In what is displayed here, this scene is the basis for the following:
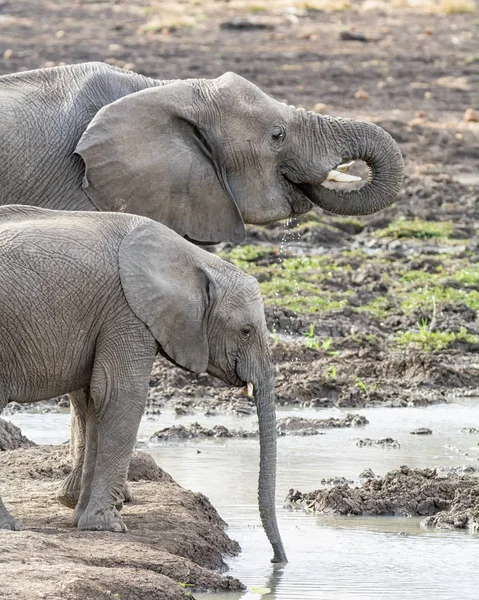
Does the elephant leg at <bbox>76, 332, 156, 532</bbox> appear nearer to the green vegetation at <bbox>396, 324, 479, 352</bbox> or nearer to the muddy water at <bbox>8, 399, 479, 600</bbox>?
the muddy water at <bbox>8, 399, 479, 600</bbox>

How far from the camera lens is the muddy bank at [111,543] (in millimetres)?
6109

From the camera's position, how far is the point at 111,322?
718cm

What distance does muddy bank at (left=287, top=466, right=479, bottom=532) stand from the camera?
8305mm

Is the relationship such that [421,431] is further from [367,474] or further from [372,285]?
[372,285]

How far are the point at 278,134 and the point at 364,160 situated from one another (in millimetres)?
489

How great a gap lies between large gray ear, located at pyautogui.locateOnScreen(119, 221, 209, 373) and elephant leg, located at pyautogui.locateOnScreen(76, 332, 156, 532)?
115 millimetres

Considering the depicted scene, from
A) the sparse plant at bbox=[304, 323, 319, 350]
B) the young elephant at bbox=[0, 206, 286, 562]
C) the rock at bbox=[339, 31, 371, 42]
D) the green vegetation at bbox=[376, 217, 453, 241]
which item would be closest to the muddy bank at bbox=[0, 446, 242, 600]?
the young elephant at bbox=[0, 206, 286, 562]

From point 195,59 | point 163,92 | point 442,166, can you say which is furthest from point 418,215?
point 195,59

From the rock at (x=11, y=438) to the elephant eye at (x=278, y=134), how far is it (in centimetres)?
247

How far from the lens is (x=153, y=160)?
26.2 ft

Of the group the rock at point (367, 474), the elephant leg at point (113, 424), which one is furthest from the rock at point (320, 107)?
the elephant leg at point (113, 424)

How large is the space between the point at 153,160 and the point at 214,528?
5.74ft

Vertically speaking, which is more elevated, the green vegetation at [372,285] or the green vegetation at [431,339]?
the green vegetation at [431,339]

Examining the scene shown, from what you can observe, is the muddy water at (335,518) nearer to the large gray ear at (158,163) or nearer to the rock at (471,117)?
the large gray ear at (158,163)
